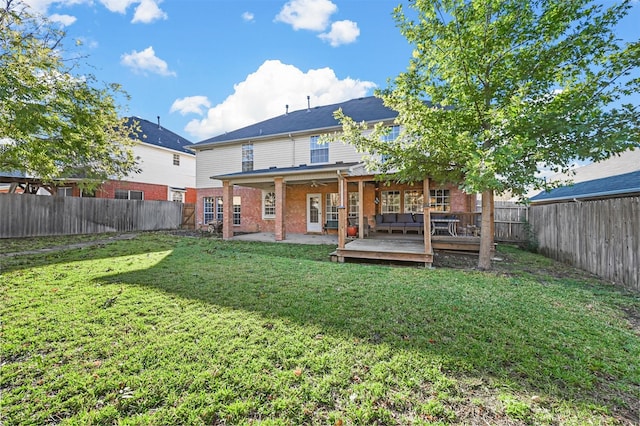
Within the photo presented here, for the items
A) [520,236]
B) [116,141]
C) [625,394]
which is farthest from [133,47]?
[520,236]

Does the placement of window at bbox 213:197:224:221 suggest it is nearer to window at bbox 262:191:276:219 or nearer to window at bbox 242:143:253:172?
window at bbox 242:143:253:172

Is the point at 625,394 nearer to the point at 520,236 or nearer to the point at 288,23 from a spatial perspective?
the point at 520,236

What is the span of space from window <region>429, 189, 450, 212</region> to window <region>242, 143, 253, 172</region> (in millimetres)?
10317

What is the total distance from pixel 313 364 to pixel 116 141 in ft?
59.4

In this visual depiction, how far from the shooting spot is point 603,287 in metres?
5.68

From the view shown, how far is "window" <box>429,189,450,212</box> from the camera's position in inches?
502

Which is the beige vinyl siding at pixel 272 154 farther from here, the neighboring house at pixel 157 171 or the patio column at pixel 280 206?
the neighboring house at pixel 157 171

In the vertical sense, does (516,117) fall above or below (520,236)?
above

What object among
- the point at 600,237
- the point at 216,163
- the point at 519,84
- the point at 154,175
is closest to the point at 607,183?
the point at 600,237

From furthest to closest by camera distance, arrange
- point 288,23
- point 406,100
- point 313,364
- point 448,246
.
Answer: point 288,23 < point 448,246 < point 406,100 < point 313,364

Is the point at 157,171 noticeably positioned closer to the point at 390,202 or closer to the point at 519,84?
the point at 390,202

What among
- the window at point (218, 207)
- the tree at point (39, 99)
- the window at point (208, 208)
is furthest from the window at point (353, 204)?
the tree at point (39, 99)

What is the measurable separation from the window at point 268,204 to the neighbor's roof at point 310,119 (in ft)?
11.2

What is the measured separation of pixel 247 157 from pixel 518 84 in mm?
13525
